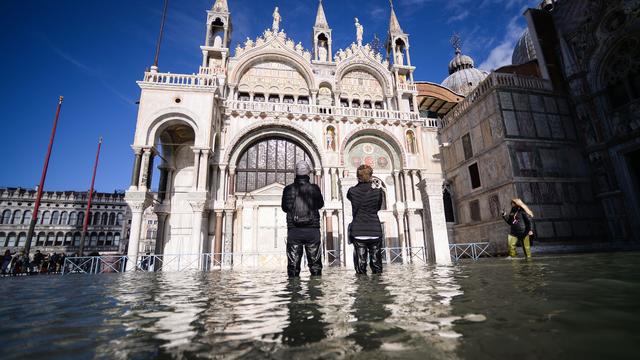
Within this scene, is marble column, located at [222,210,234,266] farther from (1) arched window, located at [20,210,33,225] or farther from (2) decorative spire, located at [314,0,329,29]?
(1) arched window, located at [20,210,33,225]

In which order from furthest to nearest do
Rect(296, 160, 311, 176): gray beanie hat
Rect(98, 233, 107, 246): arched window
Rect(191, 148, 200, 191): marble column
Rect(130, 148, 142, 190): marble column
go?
Rect(98, 233, 107, 246): arched window < Rect(191, 148, 200, 191): marble column < Rect(130, 148, 142, 190): marble column < Rect(296, 160, 311, 176): gray beanie hat

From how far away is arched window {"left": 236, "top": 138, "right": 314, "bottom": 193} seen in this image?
650 inches

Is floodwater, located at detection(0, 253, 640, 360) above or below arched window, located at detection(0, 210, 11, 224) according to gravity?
below

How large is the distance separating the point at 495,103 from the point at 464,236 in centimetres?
766

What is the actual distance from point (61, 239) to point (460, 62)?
59.5 meters

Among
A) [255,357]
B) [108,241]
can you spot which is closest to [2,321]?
[255,357]

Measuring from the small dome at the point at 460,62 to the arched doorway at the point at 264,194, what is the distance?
3456 cm

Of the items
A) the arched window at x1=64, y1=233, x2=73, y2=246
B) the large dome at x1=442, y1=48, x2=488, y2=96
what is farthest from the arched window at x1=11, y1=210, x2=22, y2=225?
the large dome at x1=442, y1=48, x2=488, y2=96

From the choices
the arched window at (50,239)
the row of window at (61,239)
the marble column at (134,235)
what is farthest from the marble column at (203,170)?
the arched window at (50,239)

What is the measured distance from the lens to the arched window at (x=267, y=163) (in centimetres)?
1650

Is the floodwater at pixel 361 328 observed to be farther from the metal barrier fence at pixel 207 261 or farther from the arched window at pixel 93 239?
the arched window at pixel 93 239

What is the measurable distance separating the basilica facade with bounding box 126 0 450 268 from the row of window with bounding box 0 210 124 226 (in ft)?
113

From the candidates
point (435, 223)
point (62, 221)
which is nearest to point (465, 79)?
point (435, 223)

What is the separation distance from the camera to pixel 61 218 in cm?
3975
